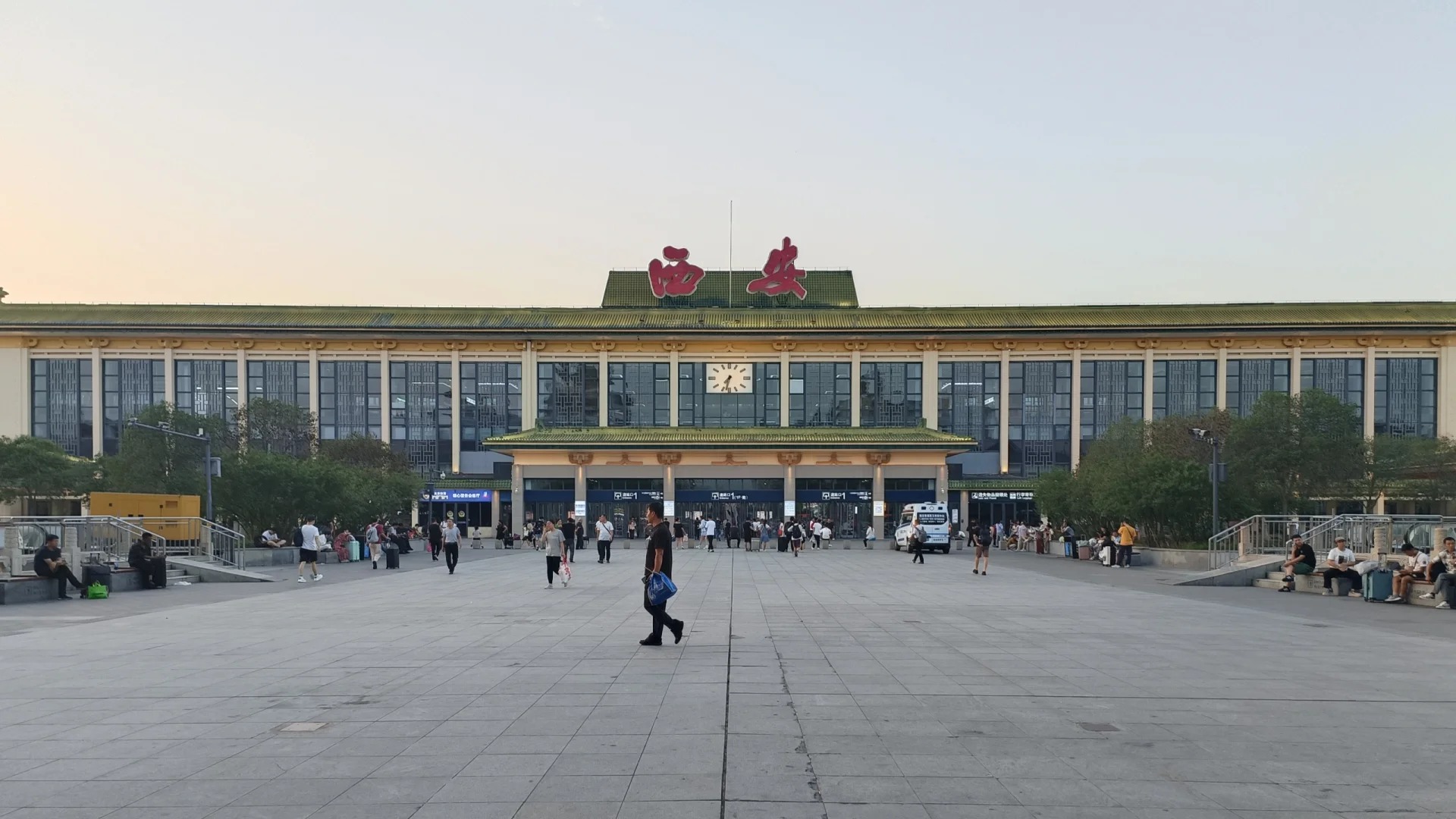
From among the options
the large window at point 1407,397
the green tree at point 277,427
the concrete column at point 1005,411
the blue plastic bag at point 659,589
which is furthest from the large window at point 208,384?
the large window at point 1407,397

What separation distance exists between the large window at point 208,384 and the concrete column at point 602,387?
87.0ft

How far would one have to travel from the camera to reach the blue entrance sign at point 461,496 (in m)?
74.9

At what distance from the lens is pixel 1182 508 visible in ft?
135

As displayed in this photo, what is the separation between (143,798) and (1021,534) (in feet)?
180

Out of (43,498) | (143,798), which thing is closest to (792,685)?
(143,798)

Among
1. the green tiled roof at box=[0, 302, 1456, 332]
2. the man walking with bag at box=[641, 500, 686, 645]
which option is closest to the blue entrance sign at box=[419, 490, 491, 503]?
the green tiled roof at box=[0, 302, 1456, 332]

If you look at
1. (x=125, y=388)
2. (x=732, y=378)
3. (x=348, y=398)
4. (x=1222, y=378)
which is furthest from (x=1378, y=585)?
(x=125, y=388)

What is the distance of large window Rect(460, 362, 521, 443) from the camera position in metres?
78.0

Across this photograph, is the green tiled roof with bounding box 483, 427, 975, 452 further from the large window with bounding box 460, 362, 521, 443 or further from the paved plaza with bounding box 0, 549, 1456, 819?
the paved plaza with bounding box 0, 549, 1456, 819

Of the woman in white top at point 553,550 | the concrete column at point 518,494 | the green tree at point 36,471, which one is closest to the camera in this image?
the woman in white top at point 553,550

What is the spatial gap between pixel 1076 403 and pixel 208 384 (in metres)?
64.1

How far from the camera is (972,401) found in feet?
256

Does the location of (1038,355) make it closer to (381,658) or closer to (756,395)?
(756,395)

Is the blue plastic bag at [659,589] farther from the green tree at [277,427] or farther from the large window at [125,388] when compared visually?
the large window at [125,388]
